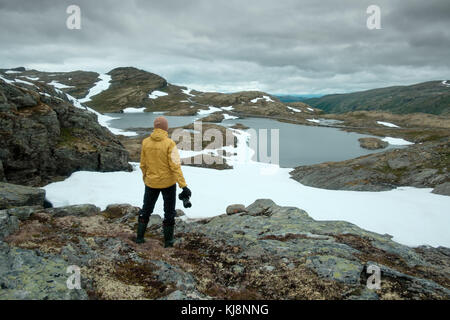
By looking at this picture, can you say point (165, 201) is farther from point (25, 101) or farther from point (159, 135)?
point (25, 101)

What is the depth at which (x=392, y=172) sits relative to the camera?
118 feet

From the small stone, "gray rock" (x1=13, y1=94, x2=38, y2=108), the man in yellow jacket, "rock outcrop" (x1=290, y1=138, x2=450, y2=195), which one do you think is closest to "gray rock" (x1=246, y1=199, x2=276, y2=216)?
the small stone

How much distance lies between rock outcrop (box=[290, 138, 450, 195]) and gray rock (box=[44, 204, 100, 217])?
29.1 meters

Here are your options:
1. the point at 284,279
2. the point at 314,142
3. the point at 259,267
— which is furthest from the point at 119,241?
the point at 314,142

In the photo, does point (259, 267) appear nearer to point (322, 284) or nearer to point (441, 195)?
point (322, 284)

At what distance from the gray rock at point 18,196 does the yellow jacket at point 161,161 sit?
10028 mm

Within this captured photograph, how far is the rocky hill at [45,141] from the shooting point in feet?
67.9

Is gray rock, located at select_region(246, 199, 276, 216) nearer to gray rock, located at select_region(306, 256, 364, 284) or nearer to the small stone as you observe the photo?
the small stone

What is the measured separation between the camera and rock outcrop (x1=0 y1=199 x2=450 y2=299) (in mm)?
6465

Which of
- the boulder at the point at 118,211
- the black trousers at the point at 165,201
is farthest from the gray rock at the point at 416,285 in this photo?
the boulder at the point at 118,211

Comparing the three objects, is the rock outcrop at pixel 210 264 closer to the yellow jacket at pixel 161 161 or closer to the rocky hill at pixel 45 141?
the yellow jacket at pixel 161 161

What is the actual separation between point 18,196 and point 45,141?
32.2 ft
